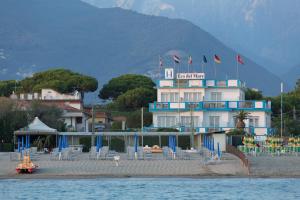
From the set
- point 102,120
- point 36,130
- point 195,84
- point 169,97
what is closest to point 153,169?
point 36,130

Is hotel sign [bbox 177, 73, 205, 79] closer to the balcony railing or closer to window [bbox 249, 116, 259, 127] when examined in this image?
the balcony railing

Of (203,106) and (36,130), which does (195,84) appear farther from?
(36,130)

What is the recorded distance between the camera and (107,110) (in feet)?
428

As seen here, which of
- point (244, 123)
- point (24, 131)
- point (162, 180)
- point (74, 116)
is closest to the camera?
point (162, 180)

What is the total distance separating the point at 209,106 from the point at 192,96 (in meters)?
2.41

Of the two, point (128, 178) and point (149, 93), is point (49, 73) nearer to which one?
point (149, 93)

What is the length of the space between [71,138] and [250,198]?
4020cm

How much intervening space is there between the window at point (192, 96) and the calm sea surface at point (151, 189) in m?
48.5

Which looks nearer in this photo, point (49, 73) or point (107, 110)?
point (107, 110)

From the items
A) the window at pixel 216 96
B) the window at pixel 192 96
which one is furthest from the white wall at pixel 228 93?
the window at pixel 192 96

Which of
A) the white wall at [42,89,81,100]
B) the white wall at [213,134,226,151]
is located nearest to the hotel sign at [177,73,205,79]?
the white wall at [42,89,81,100]

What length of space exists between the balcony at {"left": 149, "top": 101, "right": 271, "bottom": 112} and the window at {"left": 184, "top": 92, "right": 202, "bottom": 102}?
5.24 feet

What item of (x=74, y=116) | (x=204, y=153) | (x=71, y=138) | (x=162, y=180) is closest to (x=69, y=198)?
(x=162, y=180)

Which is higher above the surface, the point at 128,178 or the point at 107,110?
the point at 107,110
